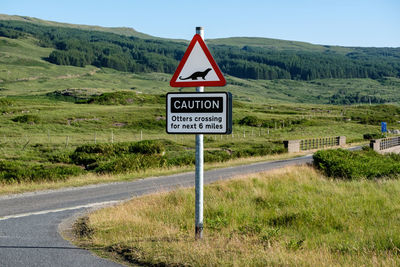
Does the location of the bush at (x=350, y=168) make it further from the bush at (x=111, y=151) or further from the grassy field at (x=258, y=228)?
the bush at (x=111, y=151)

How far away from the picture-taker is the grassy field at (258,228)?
20.9 feet

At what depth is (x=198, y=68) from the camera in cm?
678

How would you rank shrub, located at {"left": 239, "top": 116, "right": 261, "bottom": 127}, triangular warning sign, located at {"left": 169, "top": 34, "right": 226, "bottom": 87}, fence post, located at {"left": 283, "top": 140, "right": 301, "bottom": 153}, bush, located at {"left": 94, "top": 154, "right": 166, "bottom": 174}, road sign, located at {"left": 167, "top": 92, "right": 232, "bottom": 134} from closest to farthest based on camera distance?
triangular warning sign, located at {"left": 169, "top": 34, "right": 226, "bottom": 87} → road sign, located at {"left": 167, "top": 92, "right": 232, "bottom": 134} → bush, located at {"left": 94, "top": 154, "right": 166, "bottom": 174} → fence post, located at {"left": 283, "top": 140, "right": 301, "bottom": 153} → shrub, located at {"left": 239, "top": 116, "right": 261, "bottom": 127}

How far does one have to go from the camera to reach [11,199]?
44.7ft

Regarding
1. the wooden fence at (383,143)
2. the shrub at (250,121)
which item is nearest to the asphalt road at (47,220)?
the wooden fence at (383,143)

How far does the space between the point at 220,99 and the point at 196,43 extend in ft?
3.03

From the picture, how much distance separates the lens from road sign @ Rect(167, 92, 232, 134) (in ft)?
22.3

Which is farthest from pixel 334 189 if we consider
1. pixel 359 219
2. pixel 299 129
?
pixel 299 129

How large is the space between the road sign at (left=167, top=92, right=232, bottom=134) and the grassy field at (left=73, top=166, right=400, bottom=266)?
5.86ft

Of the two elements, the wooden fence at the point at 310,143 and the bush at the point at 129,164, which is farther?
the wooden fence at the point at 310,143

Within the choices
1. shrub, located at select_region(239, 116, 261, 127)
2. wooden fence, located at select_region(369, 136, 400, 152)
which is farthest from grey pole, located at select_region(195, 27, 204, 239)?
shrub, located at select_region(239, 116, 261, 127)

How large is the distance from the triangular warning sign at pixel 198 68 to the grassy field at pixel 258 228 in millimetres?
2484

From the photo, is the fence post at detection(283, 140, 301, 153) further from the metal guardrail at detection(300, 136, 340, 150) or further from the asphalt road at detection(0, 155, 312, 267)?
the asphalt road at detection(0, 155, 312, 267)

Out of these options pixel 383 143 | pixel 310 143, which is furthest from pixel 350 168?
pixel 383 143
